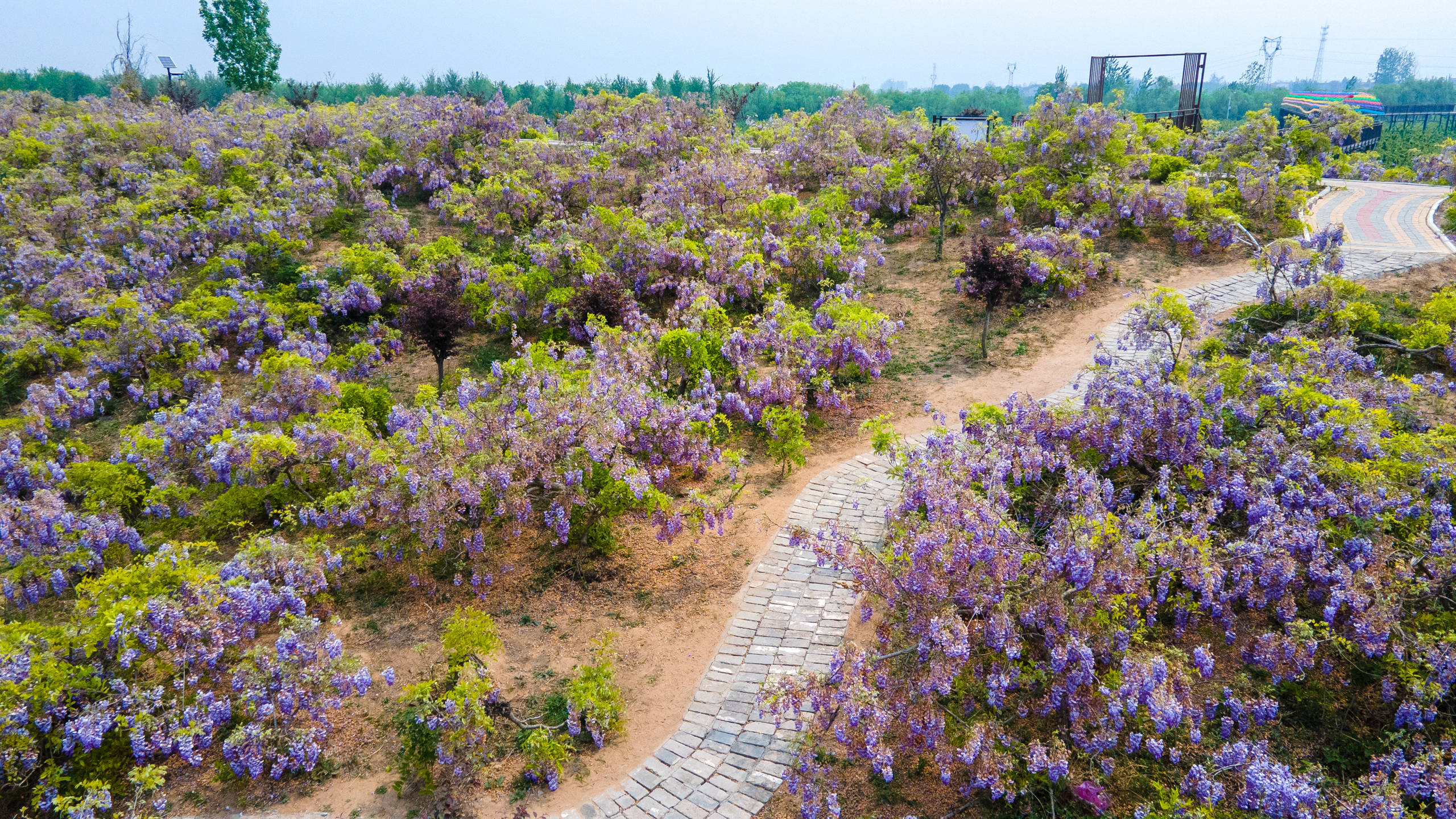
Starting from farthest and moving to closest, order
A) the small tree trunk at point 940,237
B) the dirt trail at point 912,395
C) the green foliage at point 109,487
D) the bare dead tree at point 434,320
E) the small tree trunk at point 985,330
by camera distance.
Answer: the small tree trunk at point 940,237
the small tree trunk at point 985,330
the bare dead tree at point 434,320
the green foliage at point 109,487
the dirt trail at point 912,395

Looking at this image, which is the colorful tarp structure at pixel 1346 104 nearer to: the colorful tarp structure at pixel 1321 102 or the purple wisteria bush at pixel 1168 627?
the colorful tarp structure at pixel 1321 102

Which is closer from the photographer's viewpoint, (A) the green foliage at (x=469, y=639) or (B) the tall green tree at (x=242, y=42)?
(A) the green foliage at (x=469, y=639)

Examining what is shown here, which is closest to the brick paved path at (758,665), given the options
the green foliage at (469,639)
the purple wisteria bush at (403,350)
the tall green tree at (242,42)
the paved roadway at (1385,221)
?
the purple wisteria bush at (403,350)

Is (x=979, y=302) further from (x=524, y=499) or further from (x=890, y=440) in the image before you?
(x=524, y=499)

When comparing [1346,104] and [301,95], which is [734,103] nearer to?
[301,95]

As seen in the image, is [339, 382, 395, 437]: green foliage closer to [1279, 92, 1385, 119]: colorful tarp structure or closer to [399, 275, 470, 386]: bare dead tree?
[399, 275, 470, 386]: bare dead tree

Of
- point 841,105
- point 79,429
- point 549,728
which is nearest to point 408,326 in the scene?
point 79,429

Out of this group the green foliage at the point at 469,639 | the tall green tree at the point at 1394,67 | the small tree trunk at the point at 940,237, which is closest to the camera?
the green foliage at the point at 469,639
